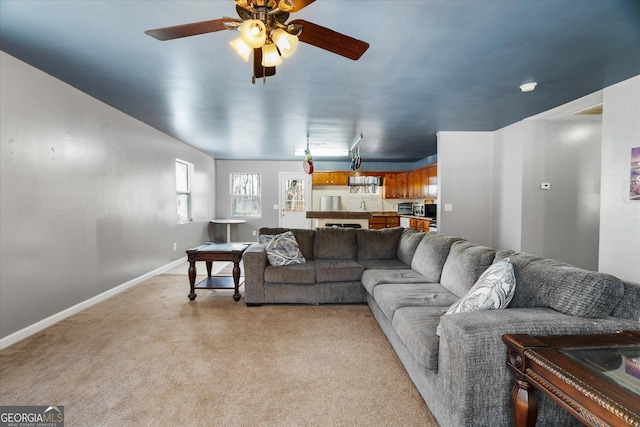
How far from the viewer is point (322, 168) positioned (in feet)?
27.0

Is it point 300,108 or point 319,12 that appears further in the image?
point 300,108

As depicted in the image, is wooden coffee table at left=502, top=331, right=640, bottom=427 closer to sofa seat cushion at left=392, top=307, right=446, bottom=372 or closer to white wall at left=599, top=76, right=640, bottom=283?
sofa seat cushion at left=392, top=307, right=446, bottom=372

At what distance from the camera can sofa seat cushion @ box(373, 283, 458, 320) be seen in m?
2.24

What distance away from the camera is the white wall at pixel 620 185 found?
284 cm

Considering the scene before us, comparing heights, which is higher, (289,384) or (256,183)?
(256,183)

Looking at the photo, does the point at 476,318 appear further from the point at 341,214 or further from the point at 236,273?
the point at 341,214

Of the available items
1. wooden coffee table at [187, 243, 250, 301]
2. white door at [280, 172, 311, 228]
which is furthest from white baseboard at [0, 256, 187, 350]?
white door at [280, 172, 311, 228]

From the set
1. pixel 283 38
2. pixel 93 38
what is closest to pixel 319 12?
pixel 283 38

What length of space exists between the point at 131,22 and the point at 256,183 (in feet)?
20.5

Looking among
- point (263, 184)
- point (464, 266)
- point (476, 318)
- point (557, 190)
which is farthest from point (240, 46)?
point (263, 184)

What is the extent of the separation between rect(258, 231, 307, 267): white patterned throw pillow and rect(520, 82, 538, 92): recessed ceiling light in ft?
9.81

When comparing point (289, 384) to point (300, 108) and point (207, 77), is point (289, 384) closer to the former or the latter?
point (207, 77)

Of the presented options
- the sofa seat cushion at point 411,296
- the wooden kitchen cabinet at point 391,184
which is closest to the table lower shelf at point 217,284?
the sofa seat cushion at point 411,296

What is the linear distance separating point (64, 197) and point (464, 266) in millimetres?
3859
